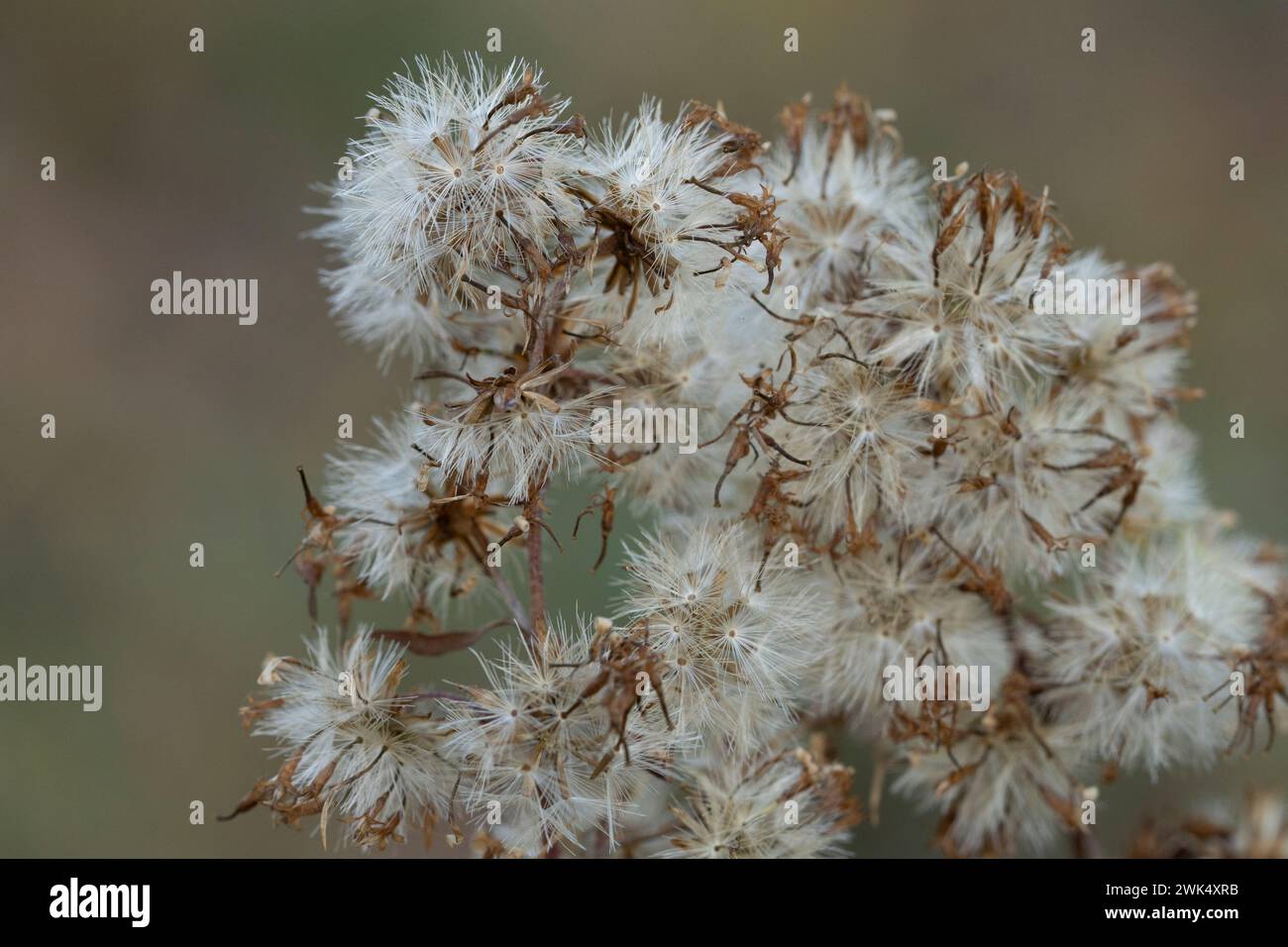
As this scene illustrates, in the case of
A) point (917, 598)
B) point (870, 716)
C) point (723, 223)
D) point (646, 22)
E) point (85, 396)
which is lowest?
point (870, 716)

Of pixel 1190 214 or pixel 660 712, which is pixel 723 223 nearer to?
pixel 660 712

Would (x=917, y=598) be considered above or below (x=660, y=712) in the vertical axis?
above

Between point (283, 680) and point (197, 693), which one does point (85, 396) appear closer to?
point (197, 693)

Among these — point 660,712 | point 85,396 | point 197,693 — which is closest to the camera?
point 660,712

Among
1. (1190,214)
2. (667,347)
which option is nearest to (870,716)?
(667,347)

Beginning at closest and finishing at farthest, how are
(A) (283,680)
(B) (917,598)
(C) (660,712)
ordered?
1. (C) (660,712)
2. (A) (283,680)
3. (B) (917,598)

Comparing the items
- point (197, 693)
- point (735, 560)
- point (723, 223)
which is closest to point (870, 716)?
point (735, 560)

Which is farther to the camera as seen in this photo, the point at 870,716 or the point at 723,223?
the point at 870,716
